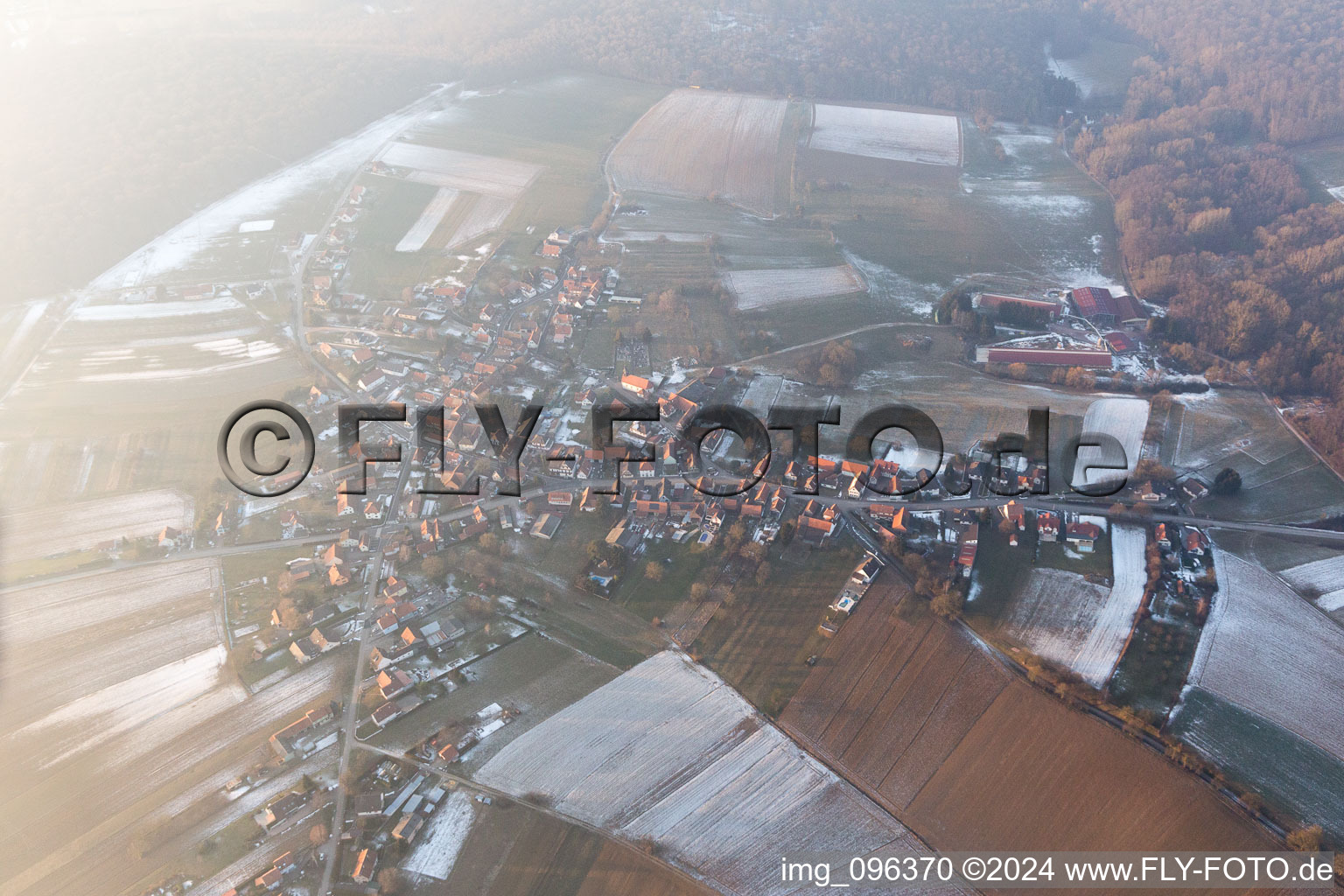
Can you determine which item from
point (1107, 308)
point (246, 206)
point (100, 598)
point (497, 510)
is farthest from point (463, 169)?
point (1107, 308)

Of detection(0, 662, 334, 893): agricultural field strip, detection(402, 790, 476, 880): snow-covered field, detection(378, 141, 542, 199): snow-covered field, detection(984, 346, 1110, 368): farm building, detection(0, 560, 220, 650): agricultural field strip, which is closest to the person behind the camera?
detection(402, 790, 476, 880): snow-covered field

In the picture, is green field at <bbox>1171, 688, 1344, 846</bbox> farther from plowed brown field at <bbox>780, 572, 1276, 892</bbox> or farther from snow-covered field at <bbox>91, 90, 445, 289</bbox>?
snow-covered field at <bbox>91, 90, 445, 289</bbox>

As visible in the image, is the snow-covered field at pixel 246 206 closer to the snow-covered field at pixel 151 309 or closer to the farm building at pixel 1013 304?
the snow-covered field at pixel 151 309

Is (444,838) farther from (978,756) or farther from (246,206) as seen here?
(246,206)

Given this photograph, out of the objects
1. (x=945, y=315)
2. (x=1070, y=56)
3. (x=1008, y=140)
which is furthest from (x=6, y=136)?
(x=1070, y=56)

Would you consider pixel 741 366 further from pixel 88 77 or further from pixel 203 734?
pixel 88 77

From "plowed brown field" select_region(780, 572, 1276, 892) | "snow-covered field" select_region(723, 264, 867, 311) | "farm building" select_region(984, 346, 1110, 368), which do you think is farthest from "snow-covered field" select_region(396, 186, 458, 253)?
"plowed brown field" select_region(780, 572, 1276, 892)

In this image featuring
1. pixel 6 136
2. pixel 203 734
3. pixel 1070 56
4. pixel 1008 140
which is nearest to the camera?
pixel 203 734
